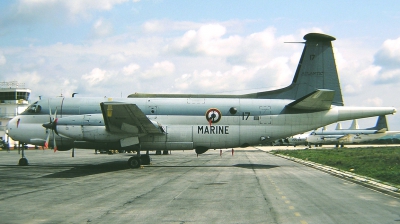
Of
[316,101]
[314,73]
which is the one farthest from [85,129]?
[314,73]

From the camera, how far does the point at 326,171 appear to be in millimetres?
27344

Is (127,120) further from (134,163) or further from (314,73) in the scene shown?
(314,73)

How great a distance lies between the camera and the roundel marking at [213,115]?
28984mm

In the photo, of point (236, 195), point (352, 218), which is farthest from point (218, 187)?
point (352, 218)

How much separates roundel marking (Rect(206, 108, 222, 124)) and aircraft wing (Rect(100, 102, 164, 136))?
11.5 feet

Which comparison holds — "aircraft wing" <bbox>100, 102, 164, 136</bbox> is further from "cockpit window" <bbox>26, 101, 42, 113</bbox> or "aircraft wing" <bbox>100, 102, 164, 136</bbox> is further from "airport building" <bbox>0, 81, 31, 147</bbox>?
"airport building" <bbox>0, 81, 31, 147</bbox>

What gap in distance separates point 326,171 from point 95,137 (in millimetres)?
15835

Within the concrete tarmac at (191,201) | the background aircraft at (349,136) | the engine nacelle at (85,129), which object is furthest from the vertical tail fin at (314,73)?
the background aircraft at (349,136)

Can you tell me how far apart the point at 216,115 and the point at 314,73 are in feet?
27.0

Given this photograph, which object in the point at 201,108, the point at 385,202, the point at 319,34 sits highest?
the point at 319,34

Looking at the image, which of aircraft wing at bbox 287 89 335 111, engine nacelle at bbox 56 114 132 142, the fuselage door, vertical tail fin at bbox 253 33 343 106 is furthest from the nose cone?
aircraft wing at bbox 287 89 335 111

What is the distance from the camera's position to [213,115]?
29062 mm

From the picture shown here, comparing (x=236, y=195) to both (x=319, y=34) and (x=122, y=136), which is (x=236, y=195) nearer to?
(x=122, y=136)

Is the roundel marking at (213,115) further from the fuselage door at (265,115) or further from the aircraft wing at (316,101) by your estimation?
the aircraft wing at (316,101)
